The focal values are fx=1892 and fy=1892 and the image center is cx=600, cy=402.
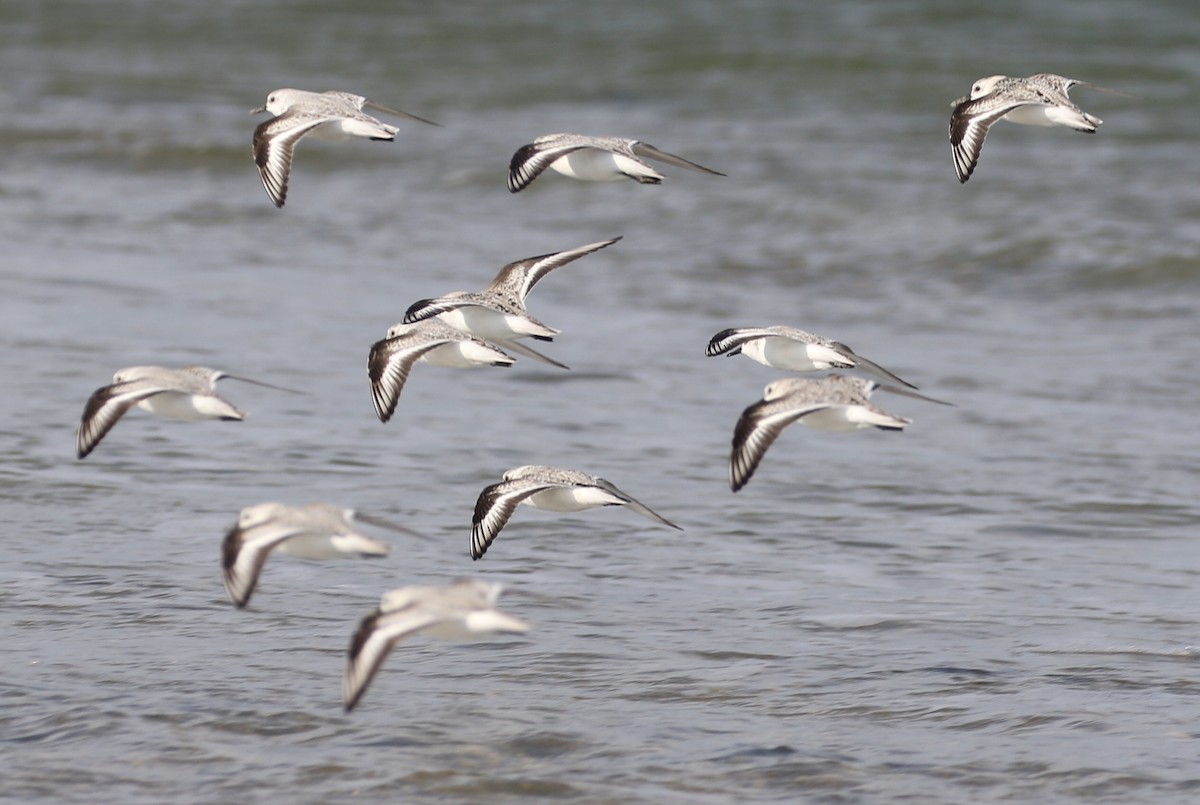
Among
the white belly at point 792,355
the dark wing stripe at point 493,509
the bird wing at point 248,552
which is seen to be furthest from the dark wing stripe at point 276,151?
the white belly at point 792,355

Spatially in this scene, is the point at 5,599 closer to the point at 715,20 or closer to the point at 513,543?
the point at 513,543

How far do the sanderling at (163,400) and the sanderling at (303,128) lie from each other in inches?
26.2

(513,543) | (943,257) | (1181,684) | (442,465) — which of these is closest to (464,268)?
(943,257)

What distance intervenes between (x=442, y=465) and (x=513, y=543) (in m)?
1.07

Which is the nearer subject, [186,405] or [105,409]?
[105,409]

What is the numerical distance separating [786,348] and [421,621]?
6.88 ft

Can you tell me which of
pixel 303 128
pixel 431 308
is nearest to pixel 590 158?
pixel 431 308

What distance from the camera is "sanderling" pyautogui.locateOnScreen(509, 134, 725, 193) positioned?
6.25m

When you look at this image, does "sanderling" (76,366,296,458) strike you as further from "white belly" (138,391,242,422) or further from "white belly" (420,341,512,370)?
"white belly" (420,341,512,370)

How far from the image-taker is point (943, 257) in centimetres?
1200

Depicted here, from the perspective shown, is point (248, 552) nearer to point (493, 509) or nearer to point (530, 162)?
point (493, 509)

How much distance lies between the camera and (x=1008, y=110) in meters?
6.24

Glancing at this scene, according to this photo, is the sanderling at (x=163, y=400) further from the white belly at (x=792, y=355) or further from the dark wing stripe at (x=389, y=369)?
the white belly at (x=792, y=355)

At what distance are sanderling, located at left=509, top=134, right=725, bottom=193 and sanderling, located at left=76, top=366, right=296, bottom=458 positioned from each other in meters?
1.33
